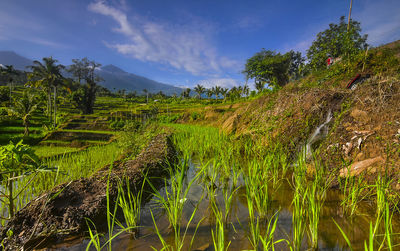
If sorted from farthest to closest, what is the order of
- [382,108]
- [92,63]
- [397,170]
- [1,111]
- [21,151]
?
[92,63] → [1,111] → [382,108] → [397,170] → [21,151]

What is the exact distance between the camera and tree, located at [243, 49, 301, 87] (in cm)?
3173

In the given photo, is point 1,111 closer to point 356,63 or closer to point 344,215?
point 344,215

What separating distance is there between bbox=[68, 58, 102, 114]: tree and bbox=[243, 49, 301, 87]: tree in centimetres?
3520

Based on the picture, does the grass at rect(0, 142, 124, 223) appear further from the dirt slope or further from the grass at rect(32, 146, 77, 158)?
the grass at rect(32, 146, 77, 158)

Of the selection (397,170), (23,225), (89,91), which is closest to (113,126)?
(89,91)

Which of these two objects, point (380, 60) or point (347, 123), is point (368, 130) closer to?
point (347, 123)

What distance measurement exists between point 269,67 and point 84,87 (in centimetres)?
4077

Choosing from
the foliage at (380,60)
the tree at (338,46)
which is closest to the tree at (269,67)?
the tree at (338,46)

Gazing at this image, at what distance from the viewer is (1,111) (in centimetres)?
2342

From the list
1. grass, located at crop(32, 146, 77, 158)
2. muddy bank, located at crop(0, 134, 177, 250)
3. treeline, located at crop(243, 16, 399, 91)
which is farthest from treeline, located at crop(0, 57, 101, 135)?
treeline, located at crop(243, 16, 399, 91)

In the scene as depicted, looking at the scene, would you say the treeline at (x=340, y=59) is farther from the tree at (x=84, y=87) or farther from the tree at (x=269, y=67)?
the tree at (x=84, y=87)

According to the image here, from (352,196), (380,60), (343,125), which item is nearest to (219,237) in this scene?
(352,196)

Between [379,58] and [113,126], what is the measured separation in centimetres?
2853

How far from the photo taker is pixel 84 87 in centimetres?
3866
